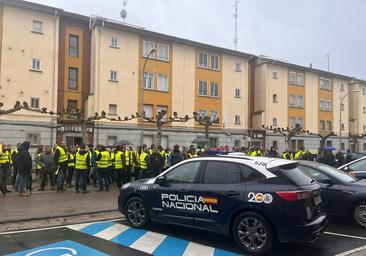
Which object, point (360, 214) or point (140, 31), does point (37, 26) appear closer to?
point (140, 31)

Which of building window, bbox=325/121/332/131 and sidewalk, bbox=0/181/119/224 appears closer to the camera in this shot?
sidewalk, bbox=0/181/119/224

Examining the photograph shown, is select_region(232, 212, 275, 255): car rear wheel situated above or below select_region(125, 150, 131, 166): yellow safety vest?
below

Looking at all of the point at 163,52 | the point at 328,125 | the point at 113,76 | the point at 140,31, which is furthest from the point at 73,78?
the point at 328,125

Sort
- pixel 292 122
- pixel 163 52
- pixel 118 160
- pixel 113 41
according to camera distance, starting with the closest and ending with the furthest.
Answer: pixel 118 160 → pixel 113 41 → pixel 163 52 → pixel 292 122

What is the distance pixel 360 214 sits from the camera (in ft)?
29.0

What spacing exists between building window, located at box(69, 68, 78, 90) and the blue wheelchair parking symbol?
A: 27326mm

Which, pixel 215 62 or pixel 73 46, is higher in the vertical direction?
pixel 215 62

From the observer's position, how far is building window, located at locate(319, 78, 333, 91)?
5156 centimetres

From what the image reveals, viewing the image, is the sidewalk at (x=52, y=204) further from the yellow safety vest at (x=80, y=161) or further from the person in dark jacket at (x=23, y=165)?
the yellow safety vest at (x=80, y=161)

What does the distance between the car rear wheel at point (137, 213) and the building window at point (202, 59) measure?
31833mm

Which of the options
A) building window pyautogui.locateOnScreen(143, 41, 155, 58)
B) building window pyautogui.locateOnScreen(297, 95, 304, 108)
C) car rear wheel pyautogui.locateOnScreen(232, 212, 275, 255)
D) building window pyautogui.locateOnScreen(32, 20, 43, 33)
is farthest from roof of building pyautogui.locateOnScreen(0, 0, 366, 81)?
car rear wheel pyautogui.locateOnScreen(232, 212, 275, 255)

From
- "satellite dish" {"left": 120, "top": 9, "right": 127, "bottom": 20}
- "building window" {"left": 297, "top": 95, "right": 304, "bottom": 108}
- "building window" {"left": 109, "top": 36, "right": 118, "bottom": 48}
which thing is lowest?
"building window" {"left": 297, "top": 95, "right": 304, "bottom": 108}

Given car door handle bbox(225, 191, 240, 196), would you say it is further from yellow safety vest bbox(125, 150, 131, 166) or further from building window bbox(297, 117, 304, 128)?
building window bbox(297, 117, 304, 128)

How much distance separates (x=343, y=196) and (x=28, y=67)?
26849 mm
